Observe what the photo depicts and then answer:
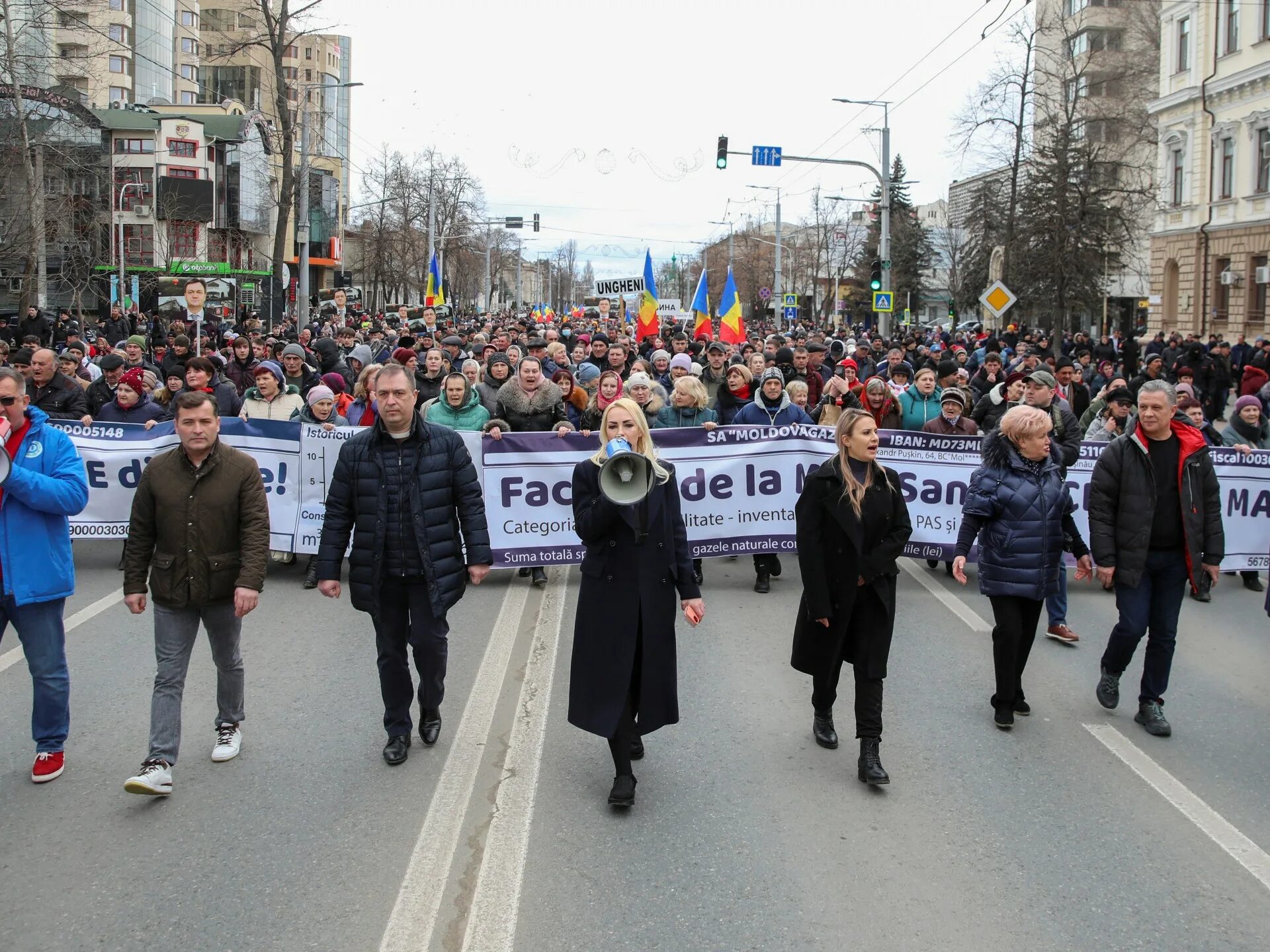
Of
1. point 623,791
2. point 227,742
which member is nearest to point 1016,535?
point 623,791

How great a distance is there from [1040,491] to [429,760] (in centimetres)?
341

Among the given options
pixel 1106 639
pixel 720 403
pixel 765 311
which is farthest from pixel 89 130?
pixel 1106 639

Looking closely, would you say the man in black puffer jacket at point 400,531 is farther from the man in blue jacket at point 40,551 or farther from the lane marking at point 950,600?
the lane marking at point 950,600

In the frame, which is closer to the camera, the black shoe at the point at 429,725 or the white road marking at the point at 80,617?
the black shoe at the point at 429,725

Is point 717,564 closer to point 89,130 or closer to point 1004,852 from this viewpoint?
point 1004,852

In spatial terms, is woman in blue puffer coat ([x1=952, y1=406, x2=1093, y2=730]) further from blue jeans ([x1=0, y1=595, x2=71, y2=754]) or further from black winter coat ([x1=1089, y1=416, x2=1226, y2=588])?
blue jeans ([x1=0, y1=595, x2=71, y2=754])

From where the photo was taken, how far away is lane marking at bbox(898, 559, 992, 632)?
29.3 ft

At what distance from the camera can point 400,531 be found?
5855 mm

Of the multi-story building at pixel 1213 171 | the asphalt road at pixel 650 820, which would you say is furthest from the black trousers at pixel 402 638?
the multi-story building at pixel 1213 171

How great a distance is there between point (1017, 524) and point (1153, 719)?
1.24 metres

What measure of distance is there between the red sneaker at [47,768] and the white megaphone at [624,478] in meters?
2.75

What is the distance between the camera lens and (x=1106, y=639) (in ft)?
28.7

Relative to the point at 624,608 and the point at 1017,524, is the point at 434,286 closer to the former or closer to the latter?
the point at 1017,524

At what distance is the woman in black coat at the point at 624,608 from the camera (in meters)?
5.37
